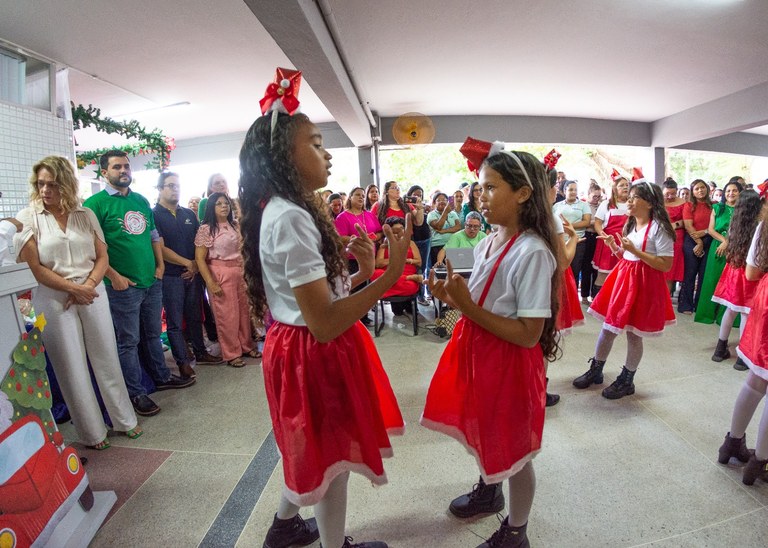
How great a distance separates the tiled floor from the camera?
156 cm

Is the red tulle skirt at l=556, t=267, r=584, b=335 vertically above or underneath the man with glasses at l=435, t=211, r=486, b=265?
underneath

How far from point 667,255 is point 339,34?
12.6 ft

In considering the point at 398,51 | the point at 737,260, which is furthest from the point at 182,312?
the point at 737,260

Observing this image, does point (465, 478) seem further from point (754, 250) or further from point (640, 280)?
point (754, 250)

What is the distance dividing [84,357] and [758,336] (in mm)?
3340

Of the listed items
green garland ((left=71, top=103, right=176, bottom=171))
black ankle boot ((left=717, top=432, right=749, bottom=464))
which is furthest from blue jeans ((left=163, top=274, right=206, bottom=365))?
black ankle boot ((left=717, top=432, right=749, bottom=464))

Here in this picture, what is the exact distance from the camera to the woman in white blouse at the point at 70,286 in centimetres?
201

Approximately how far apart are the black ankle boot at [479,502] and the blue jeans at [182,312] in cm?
252

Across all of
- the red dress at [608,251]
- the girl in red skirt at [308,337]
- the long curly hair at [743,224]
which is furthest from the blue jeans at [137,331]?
the red dress at [608,251]

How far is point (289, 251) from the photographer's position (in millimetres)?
914

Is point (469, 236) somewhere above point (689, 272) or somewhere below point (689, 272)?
above

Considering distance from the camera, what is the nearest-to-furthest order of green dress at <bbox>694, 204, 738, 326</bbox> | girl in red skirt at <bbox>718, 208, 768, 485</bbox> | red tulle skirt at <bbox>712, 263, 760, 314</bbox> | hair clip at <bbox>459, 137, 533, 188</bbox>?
hair clip at <bbox>459, 137, 533, 188</bbox>
girl in red skirt at <bbox>718, 208, 768, 485</bbox>
red tulle skirt at <bbox>712, 263, 760, 314</bbox>
green dress at <bbox>694, 204, 738, 326</bbox>

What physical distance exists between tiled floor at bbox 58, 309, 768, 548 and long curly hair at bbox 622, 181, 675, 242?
1.16 meters

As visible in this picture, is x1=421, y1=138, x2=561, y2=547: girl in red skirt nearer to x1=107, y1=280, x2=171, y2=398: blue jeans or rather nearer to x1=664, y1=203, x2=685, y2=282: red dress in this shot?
x1=107, y1=280, x2=171, y2=398: blue jeans
